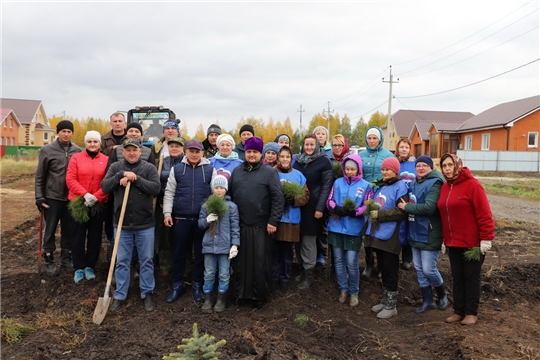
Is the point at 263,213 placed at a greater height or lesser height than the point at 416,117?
lesser

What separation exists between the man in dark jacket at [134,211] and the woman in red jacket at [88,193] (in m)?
0.60

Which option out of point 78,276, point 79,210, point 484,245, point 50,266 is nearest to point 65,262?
point 50,266

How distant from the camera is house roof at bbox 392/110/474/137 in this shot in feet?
179

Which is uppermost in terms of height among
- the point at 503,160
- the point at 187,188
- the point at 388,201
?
the point at 503,160

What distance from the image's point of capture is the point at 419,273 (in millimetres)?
5109

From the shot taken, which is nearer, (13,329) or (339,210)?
(13,329)

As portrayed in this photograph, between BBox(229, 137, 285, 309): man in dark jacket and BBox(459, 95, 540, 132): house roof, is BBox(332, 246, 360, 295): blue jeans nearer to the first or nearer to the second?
BBox(229, 137, 285, 309): man in dark jacket

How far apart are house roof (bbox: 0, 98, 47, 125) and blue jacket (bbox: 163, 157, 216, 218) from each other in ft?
195

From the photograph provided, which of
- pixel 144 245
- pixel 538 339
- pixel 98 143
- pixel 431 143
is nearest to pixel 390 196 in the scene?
pixel 538 339

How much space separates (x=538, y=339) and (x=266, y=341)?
9.20 feet

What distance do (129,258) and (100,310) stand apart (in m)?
0.71

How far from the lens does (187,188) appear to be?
5215 mm

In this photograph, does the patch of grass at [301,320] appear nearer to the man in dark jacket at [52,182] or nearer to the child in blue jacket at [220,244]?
the child in blue jacket at [220,244]

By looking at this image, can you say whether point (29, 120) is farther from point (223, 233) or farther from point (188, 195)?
point (223, 233)
